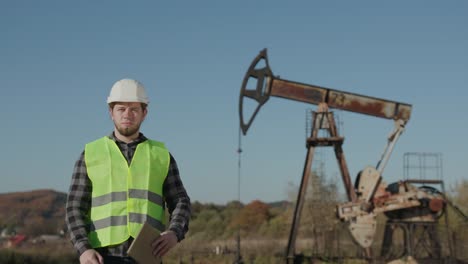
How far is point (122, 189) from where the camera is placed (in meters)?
2.54

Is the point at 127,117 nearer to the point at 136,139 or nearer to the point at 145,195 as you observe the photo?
the point at 136,139

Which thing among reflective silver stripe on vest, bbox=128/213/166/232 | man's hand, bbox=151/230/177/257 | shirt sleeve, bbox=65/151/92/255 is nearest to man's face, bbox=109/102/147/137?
shirt sleeve, bbox=65/151/92/255

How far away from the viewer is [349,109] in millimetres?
16188

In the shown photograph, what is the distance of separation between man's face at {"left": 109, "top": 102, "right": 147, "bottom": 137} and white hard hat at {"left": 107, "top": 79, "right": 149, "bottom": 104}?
33mm

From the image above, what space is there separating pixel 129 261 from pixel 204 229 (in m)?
24.2

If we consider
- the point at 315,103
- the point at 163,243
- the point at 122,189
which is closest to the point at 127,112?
the point at 122,189

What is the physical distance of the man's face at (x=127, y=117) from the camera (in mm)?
2613

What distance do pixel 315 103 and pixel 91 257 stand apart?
1394 cm

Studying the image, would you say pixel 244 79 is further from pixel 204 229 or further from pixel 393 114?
pixel 204 229

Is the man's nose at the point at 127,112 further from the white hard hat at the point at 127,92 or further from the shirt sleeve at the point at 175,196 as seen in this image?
the shirt sleeve at the point at 175,196

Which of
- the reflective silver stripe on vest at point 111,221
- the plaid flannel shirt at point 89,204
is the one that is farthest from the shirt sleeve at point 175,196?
the reflective silver stripe on vest at point 111,221

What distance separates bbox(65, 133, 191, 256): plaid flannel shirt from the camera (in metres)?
2.49

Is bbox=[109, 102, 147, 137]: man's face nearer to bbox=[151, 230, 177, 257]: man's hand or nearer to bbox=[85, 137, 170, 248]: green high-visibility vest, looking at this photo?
bbox=[85, 137, 170, 248]: green high-visibility vest

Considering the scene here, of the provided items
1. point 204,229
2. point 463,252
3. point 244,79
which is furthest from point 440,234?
point 204,229
